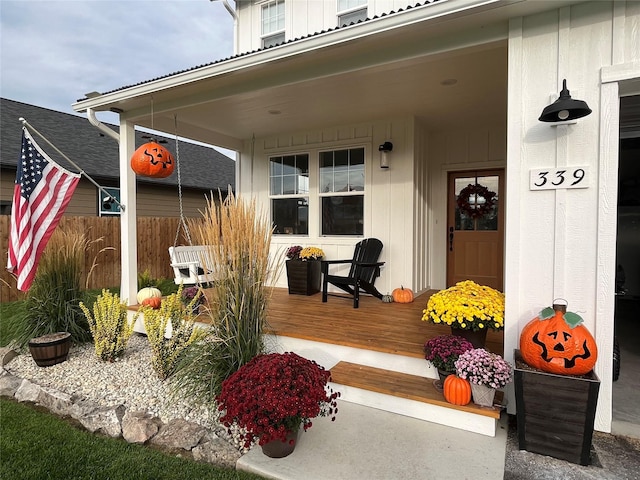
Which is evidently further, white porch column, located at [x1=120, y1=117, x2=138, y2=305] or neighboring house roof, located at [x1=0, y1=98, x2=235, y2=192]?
neighboring house roof, located at [x1=0, y1=98, x2=235, y2=192]

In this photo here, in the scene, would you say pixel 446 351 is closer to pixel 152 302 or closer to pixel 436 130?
pixel 152 302

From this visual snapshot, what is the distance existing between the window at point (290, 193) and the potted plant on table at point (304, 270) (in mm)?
498

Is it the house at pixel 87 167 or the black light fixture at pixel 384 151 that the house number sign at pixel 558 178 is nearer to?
the black light fixture at pixel 384 151

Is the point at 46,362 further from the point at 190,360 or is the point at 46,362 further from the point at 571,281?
the point at 571,281

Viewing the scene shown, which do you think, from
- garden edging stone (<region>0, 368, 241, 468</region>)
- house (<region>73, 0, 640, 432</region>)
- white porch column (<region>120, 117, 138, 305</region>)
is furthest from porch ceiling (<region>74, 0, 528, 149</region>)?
garden edging stone (<region>0, 368, 241, 468</region>)

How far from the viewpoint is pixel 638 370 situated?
2.97 meters

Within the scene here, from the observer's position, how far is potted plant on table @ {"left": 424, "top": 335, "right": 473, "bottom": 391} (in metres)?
2.36

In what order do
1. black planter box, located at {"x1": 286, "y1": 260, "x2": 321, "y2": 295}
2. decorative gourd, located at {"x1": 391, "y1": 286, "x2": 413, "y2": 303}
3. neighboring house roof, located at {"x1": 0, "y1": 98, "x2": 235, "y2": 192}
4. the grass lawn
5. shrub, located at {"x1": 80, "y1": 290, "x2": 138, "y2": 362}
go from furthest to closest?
1. neighboring house roof, located at {"x1": 0, "y1": 98, "x2": 235, "y2": 192}
2. black planter box, located at {"x1": 286, "y1": 260, "x2": 321, "y2": 295}
3. decorative gourd, located at {"x1": 391, "y1": 286, "x2": 413, "y2": 303}
4. shrub, located at {"x1": 80, "y1": 290, "x2": 138, "y2": 362}
5. the grass lawn

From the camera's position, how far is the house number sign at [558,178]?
2201 mm

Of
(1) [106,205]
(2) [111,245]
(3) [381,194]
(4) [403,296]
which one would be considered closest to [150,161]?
(3) [381,194]

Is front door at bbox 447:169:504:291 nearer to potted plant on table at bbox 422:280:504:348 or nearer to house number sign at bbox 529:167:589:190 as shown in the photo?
potted plant on table at bbox 422:280:504:348

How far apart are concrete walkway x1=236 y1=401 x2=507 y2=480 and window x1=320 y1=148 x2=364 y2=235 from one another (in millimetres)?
3269

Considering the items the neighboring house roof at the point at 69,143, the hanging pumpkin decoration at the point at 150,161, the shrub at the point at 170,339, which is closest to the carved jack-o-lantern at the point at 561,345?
the shrub at the point at 170,339

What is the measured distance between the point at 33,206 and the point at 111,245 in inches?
190
